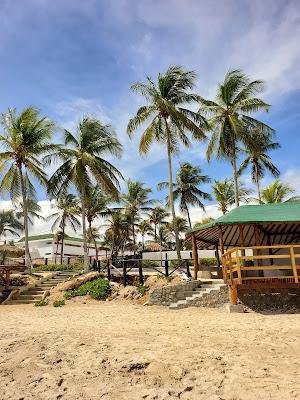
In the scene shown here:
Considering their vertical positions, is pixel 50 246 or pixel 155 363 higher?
pixel 50 246

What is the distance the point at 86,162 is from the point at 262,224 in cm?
1434

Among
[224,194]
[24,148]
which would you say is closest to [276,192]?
[224,194]

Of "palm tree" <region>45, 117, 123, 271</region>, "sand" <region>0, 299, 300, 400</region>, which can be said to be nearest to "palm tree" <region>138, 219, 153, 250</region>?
"palm tree" <region>45, 117, 123, 271</region>

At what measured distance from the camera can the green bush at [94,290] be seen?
16.5m

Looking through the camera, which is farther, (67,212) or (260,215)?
(67,212)

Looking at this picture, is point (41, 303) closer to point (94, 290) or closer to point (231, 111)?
point (94, 290)

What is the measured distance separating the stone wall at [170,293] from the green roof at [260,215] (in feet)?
8.07

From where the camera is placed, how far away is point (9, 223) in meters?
47.5

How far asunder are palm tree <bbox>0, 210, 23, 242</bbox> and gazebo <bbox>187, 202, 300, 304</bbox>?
116ft

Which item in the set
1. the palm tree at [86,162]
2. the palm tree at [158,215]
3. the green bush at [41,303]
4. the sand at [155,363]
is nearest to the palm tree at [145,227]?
the palm tree at [158,215]

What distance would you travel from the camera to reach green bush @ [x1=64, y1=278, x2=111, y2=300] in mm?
16516

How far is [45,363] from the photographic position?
18.6 feet

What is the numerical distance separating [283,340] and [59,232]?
4288 cm

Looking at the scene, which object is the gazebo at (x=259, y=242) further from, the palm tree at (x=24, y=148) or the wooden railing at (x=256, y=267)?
the palm tree at (x=24, y=148)
